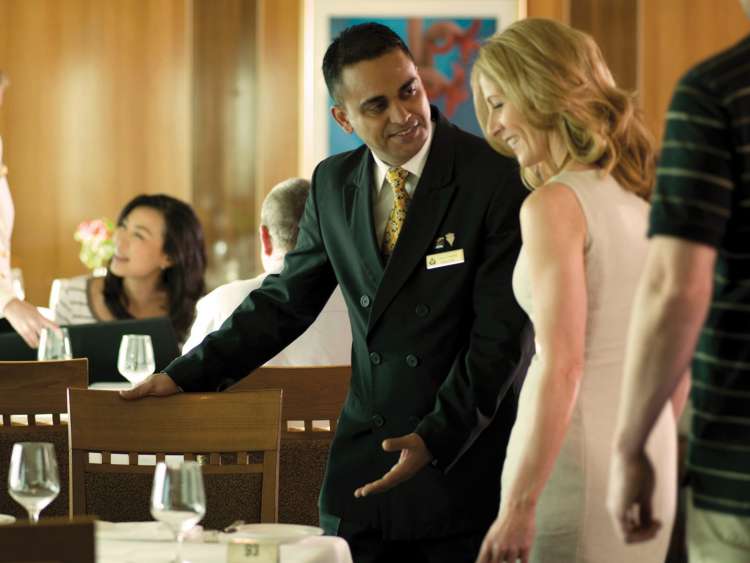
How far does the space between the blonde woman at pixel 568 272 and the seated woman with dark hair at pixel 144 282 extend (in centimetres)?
377

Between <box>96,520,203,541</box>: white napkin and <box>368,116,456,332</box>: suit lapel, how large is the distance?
0.57 meters

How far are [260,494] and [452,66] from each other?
6.42 meters

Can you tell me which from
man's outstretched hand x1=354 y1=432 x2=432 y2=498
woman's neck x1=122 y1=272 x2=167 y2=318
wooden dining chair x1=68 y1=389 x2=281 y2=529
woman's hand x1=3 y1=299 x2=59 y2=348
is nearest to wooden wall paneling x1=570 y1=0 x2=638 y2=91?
woman's neck x1=122 y1=272 x2=167 y2=318

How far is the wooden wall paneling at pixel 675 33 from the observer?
354 inches

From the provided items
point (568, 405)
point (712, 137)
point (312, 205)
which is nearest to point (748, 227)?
point (712, 137)

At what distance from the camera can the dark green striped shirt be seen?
5.00 feet

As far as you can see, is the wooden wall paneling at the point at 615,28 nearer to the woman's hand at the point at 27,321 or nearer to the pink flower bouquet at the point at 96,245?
the pink flower bouquet at the point at 96,245

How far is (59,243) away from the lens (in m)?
8.88

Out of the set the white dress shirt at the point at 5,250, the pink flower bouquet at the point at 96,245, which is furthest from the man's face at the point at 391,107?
the pink flower bouquet at the point at 96,245

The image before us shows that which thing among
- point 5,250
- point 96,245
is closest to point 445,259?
point 5,250

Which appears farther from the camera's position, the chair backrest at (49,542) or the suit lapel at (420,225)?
the suit lapel at (420,225)

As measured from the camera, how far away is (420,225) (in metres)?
2.66

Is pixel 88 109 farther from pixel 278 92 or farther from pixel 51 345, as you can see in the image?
pixel 51 345

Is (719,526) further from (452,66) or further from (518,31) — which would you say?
(452,66)
